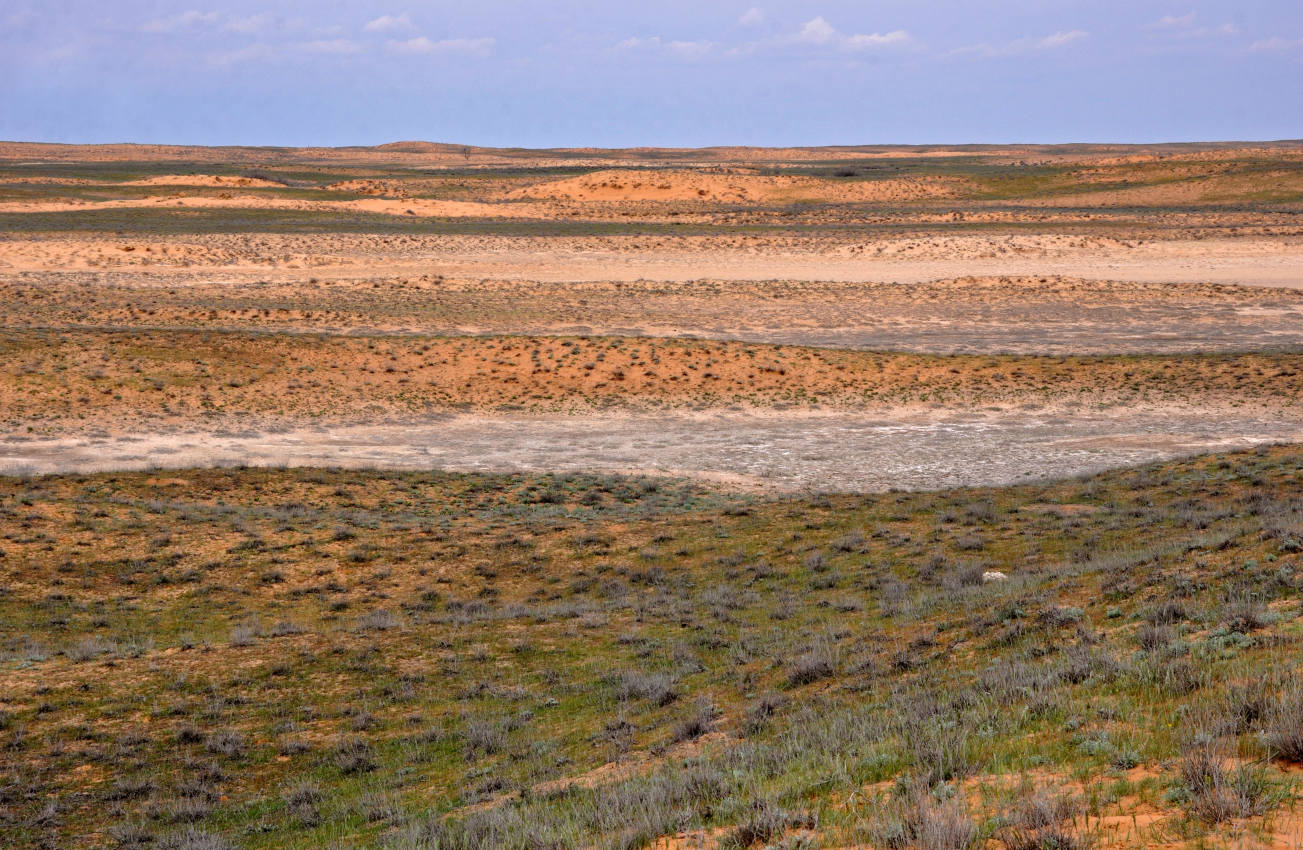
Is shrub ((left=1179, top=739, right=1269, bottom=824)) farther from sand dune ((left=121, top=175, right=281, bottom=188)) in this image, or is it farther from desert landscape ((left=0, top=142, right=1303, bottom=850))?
sand dune ((left=121, top=175, right=281, bottom=188))

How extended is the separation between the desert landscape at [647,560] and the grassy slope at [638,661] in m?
0.05

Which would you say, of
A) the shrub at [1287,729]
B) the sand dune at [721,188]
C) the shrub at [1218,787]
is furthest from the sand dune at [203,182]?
the shrub at [1218,787]

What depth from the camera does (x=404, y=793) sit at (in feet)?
26.9

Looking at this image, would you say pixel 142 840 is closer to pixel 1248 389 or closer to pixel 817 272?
pixel 1248 389

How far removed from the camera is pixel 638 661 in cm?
1143

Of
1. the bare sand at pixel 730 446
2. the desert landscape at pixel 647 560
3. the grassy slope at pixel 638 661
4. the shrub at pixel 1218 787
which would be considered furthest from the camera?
the bare sand at pixel 730 446

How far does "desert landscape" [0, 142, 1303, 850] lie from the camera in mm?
6312

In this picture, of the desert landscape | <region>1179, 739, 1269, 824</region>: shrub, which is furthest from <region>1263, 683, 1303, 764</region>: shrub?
<region>1179, 739, 1269, 824</region>: shrub

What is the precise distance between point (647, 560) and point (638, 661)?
483cm

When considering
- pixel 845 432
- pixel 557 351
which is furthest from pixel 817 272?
pixel 845 432

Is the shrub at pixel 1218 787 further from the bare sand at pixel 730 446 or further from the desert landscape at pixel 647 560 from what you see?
the bare sand at pixel 730 446

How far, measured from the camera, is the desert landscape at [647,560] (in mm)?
6312

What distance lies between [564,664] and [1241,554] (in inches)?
267

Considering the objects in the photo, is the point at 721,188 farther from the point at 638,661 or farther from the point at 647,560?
the point at 638,661
